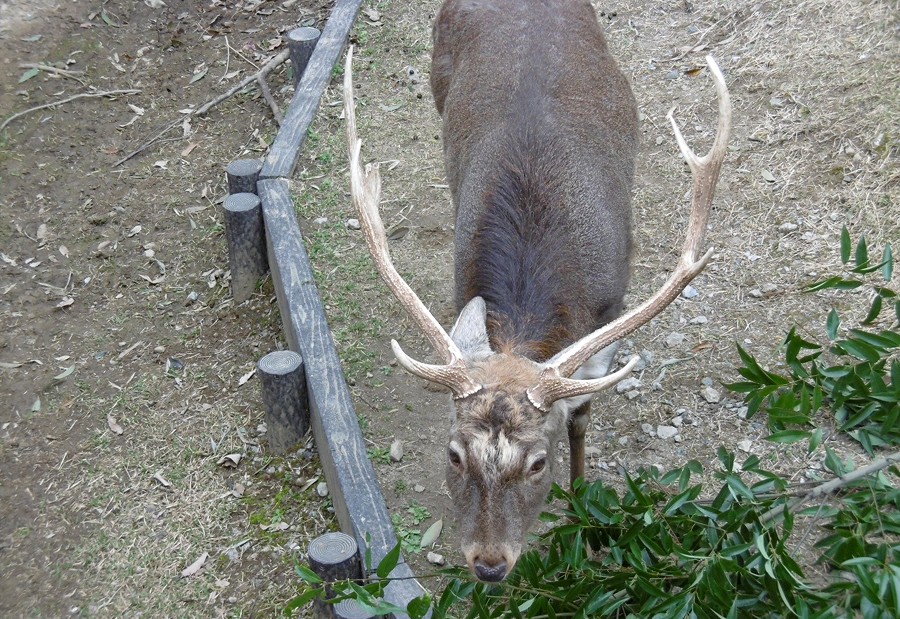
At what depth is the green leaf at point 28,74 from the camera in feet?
26.7

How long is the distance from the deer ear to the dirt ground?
4.30 feet

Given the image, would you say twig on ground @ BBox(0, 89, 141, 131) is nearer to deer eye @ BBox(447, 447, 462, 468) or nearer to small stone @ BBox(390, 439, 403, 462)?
small stone @ BBox(390, 439, 403, 462)

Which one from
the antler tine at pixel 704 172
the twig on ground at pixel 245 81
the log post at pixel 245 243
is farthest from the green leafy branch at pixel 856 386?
the twig on ground at pixel 245 81

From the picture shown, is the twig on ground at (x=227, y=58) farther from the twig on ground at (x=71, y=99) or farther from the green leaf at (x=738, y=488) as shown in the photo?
the green leaf at (x=738, y=488)

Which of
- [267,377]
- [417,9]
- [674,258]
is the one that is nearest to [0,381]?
[267,377]

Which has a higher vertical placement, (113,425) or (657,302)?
(657,302)

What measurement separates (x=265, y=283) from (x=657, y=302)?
140 inches

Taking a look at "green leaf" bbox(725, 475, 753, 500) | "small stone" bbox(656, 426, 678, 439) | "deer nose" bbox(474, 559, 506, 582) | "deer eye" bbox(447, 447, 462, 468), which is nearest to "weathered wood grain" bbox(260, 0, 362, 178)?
"small stone" bbox(656, 426, 678, 439)

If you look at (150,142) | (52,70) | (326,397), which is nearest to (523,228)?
(326,397)

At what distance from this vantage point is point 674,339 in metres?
5.45

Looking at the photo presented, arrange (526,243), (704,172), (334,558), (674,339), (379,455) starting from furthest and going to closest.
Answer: (674,339)
(379,455)
(526,243)
(334,558)
(704,172)

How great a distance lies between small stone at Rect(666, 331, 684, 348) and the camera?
542cm

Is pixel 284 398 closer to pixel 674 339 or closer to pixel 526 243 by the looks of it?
pixel 526 243

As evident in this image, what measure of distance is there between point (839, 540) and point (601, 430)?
7.82ft
